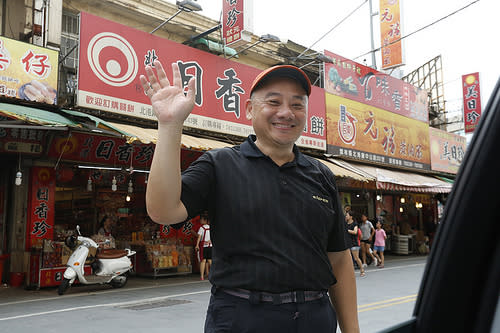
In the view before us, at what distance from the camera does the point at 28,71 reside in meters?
8.62

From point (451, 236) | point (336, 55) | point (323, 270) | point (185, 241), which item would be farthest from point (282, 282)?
point (336, 55)

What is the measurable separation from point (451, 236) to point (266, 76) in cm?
120

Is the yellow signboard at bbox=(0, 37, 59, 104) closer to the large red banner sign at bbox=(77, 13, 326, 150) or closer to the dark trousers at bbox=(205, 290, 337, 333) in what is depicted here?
the large red banner sign at bbox=(77, 13, 326, 150)

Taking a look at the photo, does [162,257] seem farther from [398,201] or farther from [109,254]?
[398,201]

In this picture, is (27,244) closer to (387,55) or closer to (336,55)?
(336,55)

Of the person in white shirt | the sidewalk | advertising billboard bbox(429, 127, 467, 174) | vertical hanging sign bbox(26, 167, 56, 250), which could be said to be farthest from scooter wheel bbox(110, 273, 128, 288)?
advertising billboard bbox(429, 127, 467, 174)

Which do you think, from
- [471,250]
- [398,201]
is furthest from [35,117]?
[398,201]

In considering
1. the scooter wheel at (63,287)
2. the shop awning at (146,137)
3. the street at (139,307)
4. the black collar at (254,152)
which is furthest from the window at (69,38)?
the black collar at (254,152)

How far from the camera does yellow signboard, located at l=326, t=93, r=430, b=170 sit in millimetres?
15430

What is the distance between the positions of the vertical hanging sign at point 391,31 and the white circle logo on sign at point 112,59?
1060cm

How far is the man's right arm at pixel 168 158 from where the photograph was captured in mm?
1552

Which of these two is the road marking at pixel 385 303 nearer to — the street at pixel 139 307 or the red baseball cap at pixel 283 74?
the street at pixel 139 307

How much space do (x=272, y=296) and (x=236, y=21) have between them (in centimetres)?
1060

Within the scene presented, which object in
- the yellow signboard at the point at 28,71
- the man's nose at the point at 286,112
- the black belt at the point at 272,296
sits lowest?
the black belt at the point at 272,296
